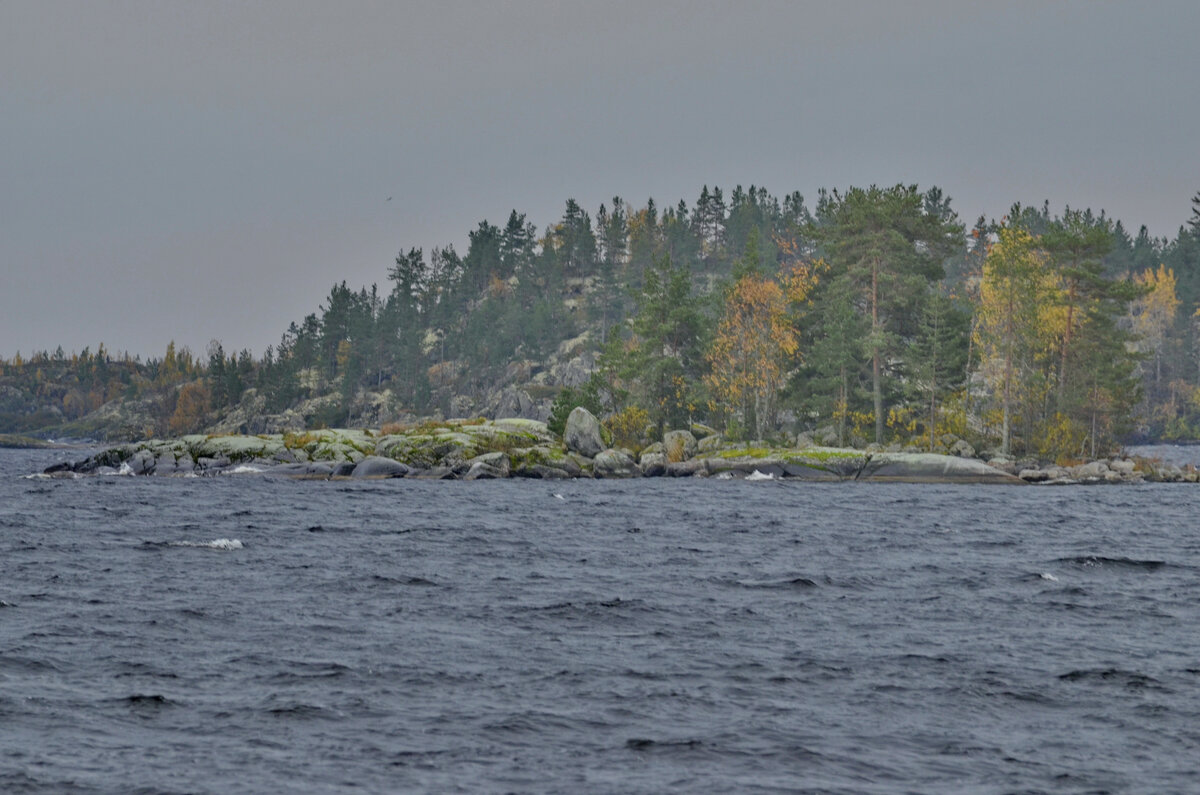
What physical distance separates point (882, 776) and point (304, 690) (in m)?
6.21

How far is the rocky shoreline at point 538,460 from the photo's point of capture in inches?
2253

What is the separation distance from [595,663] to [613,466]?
48.4 m

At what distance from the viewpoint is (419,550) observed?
24484 mm

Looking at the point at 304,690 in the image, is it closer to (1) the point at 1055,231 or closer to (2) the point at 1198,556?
(2) the point at 1198,556

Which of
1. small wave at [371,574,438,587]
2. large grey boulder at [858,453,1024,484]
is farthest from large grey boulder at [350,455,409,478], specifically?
small wave at [371,574,438,587]

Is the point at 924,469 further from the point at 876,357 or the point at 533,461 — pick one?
the point at 533,461

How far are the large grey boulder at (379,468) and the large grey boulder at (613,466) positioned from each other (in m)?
11.0

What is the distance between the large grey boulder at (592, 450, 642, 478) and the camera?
2416 inches

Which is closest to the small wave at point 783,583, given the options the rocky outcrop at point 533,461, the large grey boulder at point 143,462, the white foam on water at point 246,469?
the rocky outcrop at point 533,461

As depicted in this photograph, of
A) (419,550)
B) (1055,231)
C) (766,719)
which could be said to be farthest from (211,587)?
(1055,231)

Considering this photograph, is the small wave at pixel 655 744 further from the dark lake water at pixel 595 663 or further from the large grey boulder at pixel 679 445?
the large grey boulder at pixel 679 445

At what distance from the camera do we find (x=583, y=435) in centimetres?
6431

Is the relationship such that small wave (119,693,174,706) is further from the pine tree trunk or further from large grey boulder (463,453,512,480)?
the pine tree trunk

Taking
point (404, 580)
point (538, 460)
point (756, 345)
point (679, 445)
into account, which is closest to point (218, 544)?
point (404, 580)
